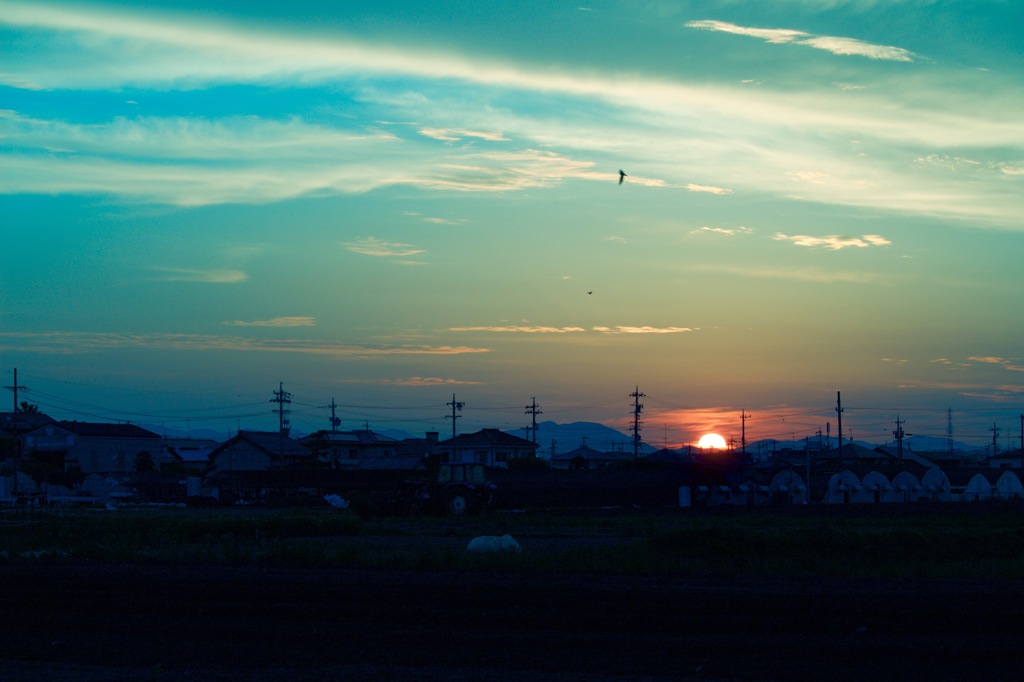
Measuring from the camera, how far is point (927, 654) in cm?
1204

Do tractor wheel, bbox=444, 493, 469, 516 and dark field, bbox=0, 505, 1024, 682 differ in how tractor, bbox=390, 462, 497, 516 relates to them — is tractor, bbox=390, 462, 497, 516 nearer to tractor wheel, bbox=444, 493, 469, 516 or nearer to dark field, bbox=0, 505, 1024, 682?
tractor wheel, bbox=444, 493, 469, 516

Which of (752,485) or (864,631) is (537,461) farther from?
(864,631)

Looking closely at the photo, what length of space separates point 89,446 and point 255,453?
70.7ft

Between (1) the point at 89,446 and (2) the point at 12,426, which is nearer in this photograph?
(2) the point at 12,426

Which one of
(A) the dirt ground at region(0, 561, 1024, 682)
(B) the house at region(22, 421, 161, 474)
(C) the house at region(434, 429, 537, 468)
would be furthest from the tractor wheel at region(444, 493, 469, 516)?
(B) the house at region(22, 421, 161, 474)

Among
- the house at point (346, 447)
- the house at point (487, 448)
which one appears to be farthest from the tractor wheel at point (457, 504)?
the house at point (487, 448)

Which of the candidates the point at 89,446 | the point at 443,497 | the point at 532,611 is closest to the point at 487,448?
the point at 89,446

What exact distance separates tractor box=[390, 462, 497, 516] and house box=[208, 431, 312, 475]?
2043 inches

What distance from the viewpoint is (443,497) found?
39750 mm

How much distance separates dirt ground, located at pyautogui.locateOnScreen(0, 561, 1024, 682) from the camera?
11.7 meters

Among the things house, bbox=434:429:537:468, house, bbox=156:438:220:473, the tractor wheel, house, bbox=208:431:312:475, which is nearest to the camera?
the tractor wheel

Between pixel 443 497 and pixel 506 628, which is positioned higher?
pixel 506 628

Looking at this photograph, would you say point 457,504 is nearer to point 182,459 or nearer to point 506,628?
point 506,628

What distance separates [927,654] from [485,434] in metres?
90.8
